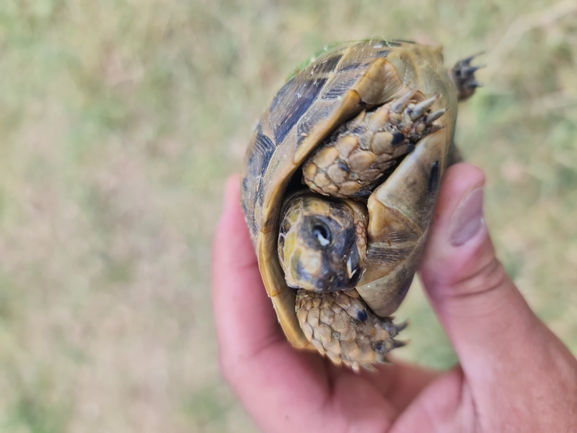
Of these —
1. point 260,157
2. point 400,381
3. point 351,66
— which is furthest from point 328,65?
point 400,381

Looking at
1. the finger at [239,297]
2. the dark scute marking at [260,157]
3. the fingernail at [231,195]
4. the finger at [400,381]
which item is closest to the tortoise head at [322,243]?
the dark scute marking at [260,157]

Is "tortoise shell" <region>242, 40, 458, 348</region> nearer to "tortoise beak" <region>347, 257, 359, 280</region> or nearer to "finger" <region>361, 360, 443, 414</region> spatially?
"tortoise beak" <region>347, 257, 359, 280</region>

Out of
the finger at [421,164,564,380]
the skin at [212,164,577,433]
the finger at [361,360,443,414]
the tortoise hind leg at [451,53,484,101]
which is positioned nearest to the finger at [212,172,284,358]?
the skin at [212,164,577,433]

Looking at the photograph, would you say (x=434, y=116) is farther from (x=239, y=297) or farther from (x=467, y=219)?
(x=239, y=297)

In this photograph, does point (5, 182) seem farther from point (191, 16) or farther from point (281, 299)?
point (281, 299)

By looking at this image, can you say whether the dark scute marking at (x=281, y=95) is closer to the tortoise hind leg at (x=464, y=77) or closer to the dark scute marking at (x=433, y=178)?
the dark scute marking at (x=433, y=178)

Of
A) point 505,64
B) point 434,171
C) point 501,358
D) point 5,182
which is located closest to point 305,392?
point 501,358
